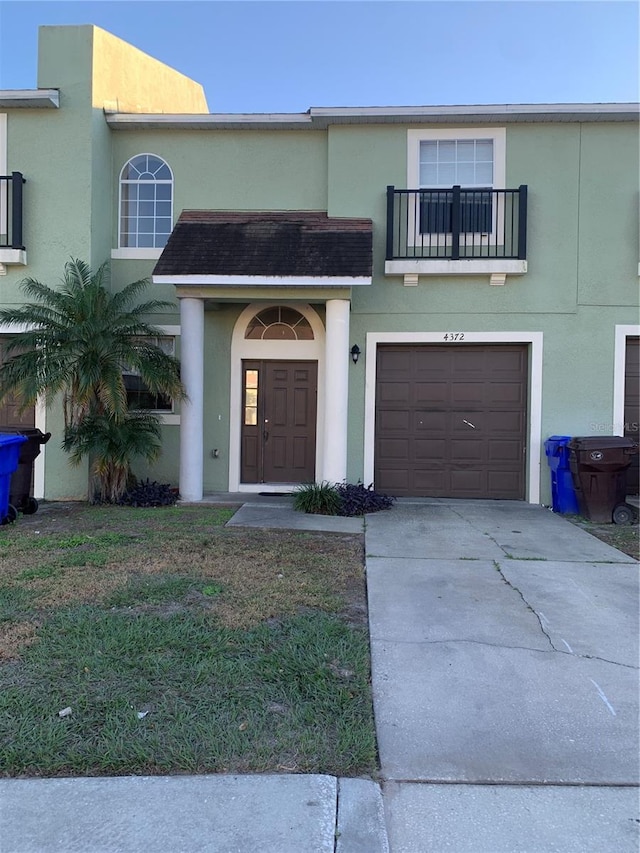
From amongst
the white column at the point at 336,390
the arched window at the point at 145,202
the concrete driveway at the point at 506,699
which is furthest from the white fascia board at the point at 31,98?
the concrete driveway at the point at 506,699

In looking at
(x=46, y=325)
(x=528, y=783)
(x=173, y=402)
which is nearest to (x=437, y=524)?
(x=173, y=402)

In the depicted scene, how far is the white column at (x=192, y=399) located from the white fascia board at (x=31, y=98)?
152 inches

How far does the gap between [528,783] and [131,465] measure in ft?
27.6

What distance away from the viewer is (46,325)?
871 centimetres

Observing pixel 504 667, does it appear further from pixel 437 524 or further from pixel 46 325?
pixel 46 325

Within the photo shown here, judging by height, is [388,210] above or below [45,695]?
above

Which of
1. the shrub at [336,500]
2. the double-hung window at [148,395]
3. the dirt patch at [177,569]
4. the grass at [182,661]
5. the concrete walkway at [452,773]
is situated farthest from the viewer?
the double-hung window at [148,395]

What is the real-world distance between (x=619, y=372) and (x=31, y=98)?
403 inches

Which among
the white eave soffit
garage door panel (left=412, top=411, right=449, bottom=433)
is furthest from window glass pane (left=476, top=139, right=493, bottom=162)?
garage door panel (left=412, top=411, right=449, bottom=433)

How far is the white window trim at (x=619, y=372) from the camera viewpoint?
9.66m

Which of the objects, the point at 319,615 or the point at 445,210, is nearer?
the point at 319,615

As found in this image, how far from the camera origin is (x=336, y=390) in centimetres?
921

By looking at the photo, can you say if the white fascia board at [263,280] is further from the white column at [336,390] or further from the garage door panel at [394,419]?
the garage door panel at [394,419]

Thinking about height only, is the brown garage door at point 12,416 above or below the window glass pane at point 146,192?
below
